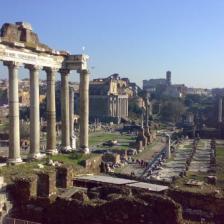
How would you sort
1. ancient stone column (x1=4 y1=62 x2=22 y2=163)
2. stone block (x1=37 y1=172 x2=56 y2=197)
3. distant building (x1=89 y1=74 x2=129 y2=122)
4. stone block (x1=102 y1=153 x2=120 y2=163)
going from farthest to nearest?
distant building (x1=89 y1=74 x2=129 y2=122)
stone block (x1=102 y1=153 x2=120 y2=163)
ancient stone column (x1=4 y1=62 x2=22 y2=163)
stone block (x1=37 y1=172 x2=56 y2=197)

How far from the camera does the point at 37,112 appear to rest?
24578 millimetres

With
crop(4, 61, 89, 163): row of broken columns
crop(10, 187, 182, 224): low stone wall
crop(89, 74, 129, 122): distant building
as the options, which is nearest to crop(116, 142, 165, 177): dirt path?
crop(4, 61, 89, 163): row of broken columns

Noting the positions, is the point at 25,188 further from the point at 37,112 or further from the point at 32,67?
the point at 32,67

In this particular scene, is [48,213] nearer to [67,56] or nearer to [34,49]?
[34,49]

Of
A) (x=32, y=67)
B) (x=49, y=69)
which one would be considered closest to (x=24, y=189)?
(x=32, y=67)

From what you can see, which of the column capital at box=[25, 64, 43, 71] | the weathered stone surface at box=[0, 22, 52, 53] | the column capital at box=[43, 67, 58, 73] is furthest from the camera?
the column capital at box=[43, 67, 58, 73]

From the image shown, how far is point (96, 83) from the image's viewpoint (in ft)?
444

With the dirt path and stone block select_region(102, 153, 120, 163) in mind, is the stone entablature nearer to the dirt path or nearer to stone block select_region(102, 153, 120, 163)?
the dirt path

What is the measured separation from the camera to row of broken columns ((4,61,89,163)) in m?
22.5

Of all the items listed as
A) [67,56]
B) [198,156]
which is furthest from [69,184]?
[198,156]

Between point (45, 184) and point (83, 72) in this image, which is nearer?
point (45, 184)

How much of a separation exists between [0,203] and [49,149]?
10.0m

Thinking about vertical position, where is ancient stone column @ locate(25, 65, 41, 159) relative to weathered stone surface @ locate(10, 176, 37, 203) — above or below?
above

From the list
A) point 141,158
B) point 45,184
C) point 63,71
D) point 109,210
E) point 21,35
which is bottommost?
point 141,158
